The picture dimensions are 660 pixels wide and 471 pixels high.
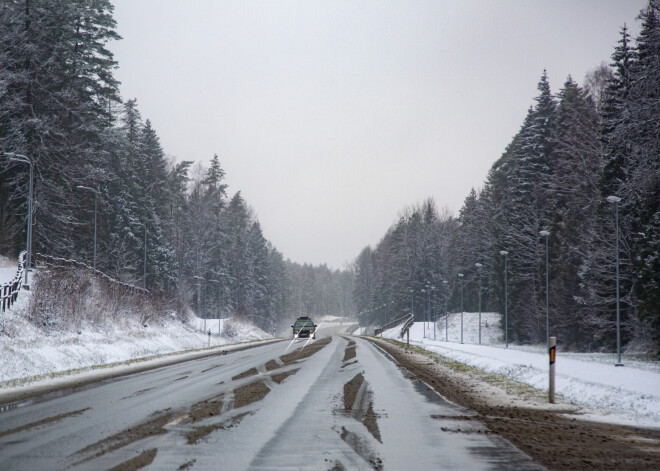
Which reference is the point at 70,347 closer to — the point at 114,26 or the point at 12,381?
the point at 12,381

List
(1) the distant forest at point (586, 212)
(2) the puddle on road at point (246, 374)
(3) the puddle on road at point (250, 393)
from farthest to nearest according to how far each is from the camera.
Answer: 1. (1) the distant forest at point (586, 212)
2. (2) the puddle on road at point (246, 374)
3. (3) the puddle on road at point (250, 393)

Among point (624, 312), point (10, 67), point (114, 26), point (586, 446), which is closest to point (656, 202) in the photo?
point (624, 312)

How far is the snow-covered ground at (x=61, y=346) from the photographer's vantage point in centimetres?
1841

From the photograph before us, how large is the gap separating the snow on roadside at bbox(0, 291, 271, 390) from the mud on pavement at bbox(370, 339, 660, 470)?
1193cm

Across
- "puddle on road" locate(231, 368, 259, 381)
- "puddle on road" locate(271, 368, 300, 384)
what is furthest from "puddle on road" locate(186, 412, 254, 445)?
"puddle on road" locate(231, 368, 259, 381)

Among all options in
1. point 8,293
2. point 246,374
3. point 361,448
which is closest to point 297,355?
point 246,374

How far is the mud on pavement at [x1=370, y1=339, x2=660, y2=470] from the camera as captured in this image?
7117 mm

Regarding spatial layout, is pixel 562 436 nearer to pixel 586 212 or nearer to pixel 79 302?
pixel 79 302

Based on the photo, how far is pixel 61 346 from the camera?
76.3 ft

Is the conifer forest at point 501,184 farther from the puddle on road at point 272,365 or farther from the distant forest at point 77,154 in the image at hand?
the puddle on road at point 272,365

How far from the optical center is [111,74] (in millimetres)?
53312

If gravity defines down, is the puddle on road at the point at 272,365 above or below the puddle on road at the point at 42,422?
below

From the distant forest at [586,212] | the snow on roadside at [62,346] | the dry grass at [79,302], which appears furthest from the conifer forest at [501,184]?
the snow on roadside at [62,346]

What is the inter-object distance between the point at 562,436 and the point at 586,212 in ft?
131
